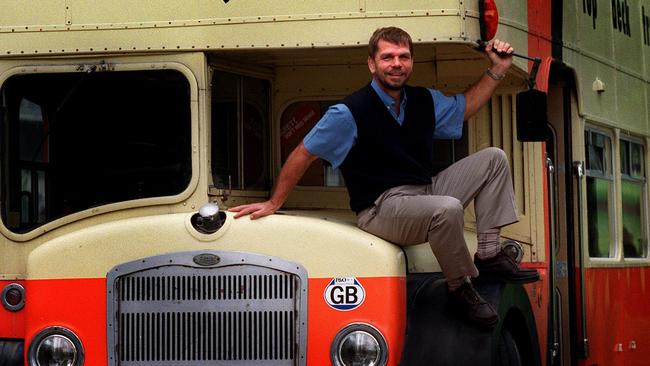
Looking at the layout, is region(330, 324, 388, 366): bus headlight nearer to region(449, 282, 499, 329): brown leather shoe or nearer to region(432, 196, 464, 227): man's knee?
region(449, 282, 499, 329): brown leather shoe

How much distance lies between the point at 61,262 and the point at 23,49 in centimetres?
118

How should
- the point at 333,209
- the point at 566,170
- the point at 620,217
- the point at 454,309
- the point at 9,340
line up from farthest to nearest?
the point at 620,217 → the point at 566,170 → the point at 333,209 → the point at 9,340 → the point at 454,309

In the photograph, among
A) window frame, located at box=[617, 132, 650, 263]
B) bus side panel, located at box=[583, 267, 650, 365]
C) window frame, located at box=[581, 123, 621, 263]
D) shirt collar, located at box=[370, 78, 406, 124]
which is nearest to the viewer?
shirt collar, located at box=[370, 78, 406, 124]

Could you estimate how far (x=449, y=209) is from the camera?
254 inches

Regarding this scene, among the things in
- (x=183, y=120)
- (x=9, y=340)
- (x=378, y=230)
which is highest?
(x=183, y=120)

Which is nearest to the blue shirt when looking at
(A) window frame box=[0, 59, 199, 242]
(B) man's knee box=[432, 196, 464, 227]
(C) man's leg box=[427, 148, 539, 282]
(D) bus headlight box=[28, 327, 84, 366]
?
(C) man's leg box=[427, 148, 539, 282]

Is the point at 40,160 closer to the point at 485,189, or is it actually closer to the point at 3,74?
the point at 3,74

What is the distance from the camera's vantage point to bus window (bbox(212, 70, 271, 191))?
721 cm

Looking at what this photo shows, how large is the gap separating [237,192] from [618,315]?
3.38 metres

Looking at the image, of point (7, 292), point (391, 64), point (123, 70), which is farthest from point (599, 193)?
point (7, 292)

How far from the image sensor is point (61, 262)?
6680 millimetres

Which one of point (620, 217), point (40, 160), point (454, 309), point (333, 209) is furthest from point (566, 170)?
point (40, 160)

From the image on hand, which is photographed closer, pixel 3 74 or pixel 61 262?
pixel 61 262

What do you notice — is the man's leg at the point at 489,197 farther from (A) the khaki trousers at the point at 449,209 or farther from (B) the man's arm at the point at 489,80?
(B) the man's arm at the point at 489,80
